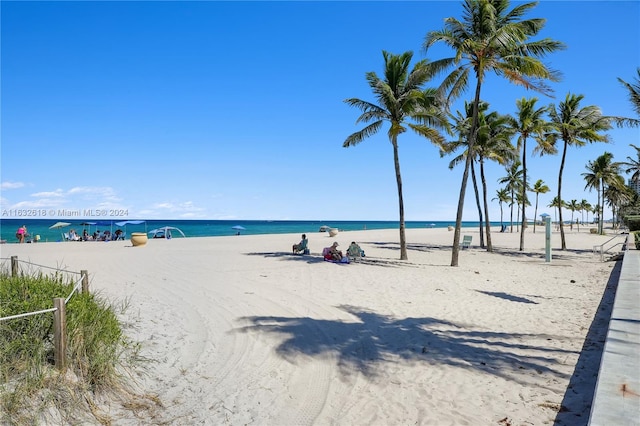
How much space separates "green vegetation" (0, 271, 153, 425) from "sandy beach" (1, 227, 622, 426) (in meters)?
0.36

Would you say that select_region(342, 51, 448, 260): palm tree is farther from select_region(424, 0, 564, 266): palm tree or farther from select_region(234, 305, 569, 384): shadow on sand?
select_region(234, 305, 569, 384): shadow on sand

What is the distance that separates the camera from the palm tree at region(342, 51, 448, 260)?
53.7ft

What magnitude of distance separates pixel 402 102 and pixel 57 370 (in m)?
15.5

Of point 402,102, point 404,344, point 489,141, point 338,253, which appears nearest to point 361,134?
point 402,102

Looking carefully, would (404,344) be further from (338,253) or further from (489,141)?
A: (489,141)

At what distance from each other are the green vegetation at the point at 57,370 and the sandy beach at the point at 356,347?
36 centimetres

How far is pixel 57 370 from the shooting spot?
434cm

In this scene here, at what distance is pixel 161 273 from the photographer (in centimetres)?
1309

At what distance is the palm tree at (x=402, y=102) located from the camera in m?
16.4

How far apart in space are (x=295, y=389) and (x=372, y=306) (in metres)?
4.18

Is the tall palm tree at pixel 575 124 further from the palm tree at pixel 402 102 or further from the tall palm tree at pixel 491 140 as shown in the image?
the palm tree at pixel 402 102

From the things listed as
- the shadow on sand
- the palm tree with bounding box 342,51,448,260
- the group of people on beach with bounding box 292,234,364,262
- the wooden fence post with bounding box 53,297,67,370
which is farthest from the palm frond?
the wooden fence post with bounding box 53,297,67,370

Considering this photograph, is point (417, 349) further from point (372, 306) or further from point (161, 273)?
point (161, 273)

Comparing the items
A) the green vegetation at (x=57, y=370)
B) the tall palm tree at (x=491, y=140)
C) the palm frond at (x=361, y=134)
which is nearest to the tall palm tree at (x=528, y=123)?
the tall palm tree at (x=491, y=140)
